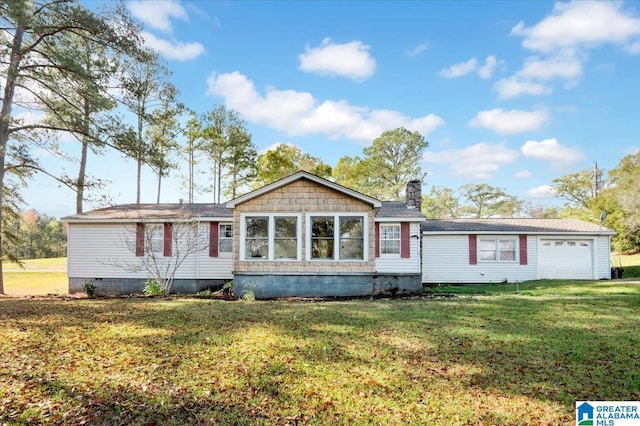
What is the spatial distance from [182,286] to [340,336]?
10503 mm

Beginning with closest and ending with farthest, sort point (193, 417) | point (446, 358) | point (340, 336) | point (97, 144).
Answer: point (193, 417)
point (446, 358)
point (340, 336)
point (97, 144)

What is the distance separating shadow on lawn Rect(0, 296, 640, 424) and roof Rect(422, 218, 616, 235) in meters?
7.25

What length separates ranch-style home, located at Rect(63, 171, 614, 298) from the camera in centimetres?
1298

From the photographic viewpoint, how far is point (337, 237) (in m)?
13.0

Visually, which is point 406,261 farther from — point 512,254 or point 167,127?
point 167,127

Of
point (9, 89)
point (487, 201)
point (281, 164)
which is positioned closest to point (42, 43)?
point (9, 89)

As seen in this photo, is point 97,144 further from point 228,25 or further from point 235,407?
point 235,407

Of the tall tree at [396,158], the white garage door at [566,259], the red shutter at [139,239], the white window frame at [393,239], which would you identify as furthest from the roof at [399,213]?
the tall tree at [396,158]

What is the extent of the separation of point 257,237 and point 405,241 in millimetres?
6095

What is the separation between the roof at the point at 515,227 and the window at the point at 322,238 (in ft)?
19.7

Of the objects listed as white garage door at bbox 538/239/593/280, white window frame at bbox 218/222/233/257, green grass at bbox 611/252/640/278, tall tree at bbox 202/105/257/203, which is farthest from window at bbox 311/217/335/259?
tall tree at bbox 202/105/257/203

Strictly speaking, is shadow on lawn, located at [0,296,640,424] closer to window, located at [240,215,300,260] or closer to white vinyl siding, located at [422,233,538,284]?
window, located at [240,215,300,260]

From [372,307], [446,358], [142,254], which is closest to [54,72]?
[142,254]

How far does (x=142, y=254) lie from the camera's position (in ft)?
49.7
